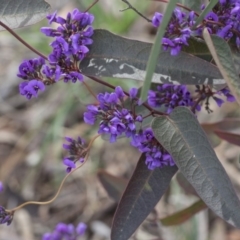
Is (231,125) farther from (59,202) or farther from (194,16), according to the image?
(59,202)

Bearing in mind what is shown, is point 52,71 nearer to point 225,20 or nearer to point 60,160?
point 225,20

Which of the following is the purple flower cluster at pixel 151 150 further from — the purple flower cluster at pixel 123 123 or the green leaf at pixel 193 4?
the green leaf at pixel 193 4

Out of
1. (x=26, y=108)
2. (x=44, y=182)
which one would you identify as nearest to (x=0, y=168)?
(x=44, y=182)

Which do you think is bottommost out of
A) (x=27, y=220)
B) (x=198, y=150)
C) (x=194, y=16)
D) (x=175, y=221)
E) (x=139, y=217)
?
(x=27, y=220)

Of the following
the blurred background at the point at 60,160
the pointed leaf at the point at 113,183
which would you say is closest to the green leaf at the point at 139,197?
the pointed leaf at the point at 113,183

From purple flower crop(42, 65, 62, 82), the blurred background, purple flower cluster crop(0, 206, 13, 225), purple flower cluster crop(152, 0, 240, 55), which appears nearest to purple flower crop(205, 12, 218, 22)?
purple flower cluster crop(152, 0, 240, 55)
